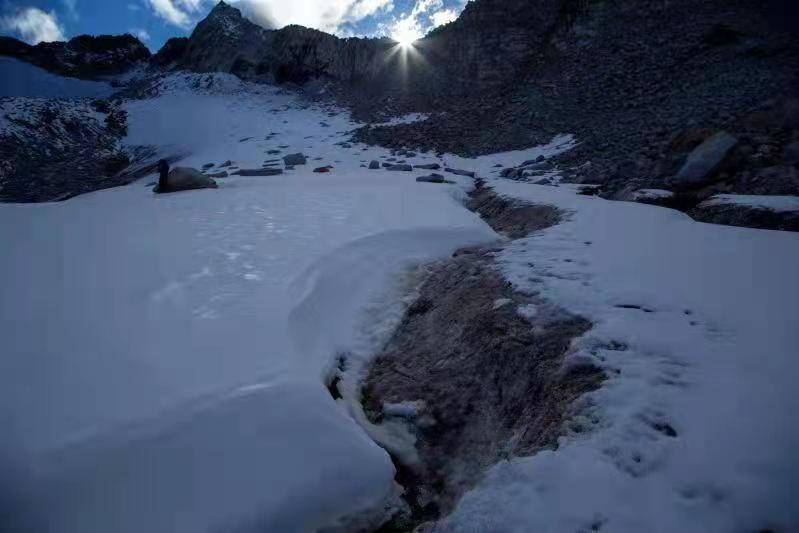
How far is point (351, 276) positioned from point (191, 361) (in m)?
2.04

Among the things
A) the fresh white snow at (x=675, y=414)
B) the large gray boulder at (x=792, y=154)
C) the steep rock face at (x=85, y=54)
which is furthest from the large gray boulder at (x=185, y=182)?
the steep rock face at (x=85, y=54)

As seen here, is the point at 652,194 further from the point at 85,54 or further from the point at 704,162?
the point at 85,54

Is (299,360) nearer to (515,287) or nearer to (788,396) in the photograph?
(515,287)

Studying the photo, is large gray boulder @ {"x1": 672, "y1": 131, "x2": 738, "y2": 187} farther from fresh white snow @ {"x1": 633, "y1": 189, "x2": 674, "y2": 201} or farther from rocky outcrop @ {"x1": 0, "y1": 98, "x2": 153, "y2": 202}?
rocky outcrop @ {"x1": 0, "y1": 98, "x2": 153, "y2": 202}

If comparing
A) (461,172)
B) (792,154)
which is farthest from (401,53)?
(792,154)

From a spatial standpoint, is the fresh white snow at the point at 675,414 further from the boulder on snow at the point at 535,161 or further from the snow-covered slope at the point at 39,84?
the snow-covered slope at the point at 39,84

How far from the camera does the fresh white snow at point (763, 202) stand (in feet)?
13.8

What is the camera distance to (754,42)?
1298cm

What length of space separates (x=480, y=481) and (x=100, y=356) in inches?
93.0

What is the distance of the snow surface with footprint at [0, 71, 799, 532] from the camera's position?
1.53m

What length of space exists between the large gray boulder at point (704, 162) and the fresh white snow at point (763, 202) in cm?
183

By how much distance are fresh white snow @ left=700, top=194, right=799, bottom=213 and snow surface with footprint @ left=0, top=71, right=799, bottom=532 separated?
25.0 inches

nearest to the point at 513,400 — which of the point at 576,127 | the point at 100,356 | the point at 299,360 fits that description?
the point at 299,360

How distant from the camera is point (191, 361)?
98.0 inches
